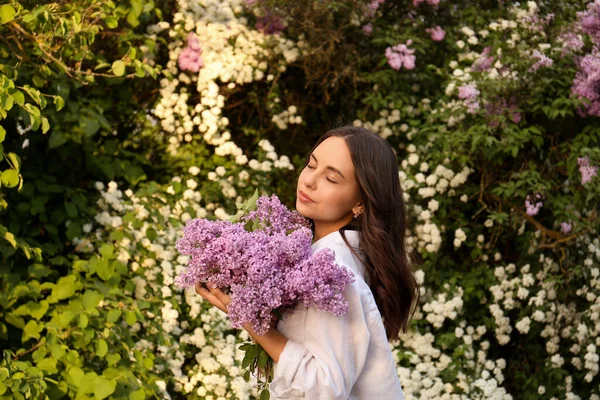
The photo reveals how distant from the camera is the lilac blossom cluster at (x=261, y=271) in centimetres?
177

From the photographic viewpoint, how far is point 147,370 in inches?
136

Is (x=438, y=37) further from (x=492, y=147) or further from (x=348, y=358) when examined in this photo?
(x=348, y=358)

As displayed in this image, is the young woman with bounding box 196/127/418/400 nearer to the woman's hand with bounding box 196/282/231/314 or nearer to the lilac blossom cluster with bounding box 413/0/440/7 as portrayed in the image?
the woman's hand with bounding box 196/282/231/314

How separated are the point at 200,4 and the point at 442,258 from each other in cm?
167

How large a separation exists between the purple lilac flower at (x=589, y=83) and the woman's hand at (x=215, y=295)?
2418 mm

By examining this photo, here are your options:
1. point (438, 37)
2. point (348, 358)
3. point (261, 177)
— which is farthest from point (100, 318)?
point (438, 37)

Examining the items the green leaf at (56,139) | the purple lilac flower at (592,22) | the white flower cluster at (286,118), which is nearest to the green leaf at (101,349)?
the green leaf at (56,139)

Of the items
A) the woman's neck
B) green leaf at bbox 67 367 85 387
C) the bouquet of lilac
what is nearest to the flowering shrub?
green leaf at bbox 67 367 85 387

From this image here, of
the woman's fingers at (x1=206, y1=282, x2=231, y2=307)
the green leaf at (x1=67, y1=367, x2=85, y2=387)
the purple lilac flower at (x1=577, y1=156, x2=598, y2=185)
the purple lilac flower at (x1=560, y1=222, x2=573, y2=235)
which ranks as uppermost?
the woman's fingers at (x1=206, y1=282, x2=231, y2=307)

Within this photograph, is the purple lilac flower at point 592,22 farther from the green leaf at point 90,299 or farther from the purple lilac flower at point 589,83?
the green leaf at point 90,299

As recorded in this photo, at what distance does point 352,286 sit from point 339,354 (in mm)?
138

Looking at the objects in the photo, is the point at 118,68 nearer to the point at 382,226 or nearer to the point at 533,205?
the point at 382,226

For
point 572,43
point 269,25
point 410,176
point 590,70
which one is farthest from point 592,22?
point 269,25

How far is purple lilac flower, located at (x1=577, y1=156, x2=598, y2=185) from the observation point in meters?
3.83
